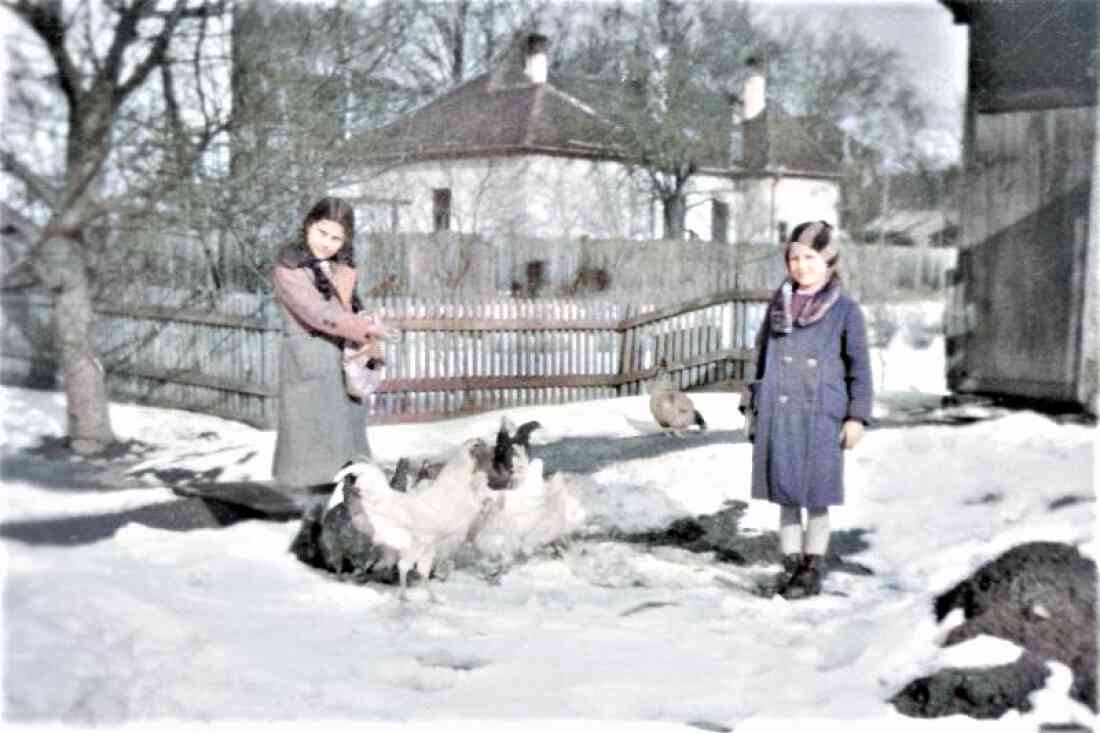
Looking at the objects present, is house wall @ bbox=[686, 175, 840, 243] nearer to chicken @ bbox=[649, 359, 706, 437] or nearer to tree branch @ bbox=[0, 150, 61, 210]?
chicken @ bbox=[649, 359, 706, 437]

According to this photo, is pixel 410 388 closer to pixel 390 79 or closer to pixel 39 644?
pixel 390 79

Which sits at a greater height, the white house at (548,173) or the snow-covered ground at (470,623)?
the white house at (548,173)

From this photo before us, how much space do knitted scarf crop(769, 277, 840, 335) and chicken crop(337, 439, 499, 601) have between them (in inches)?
42.7

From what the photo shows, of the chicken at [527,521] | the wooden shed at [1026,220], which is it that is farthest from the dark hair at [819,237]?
the wooden shed at [1026,220]

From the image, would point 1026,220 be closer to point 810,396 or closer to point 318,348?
point 810,396

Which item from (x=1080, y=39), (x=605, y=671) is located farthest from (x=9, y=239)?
(x=1080, y=39)

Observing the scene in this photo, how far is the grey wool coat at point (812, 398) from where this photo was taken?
364 cm

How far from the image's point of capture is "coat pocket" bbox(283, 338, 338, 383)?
3.63 metres

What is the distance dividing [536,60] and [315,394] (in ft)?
4.87

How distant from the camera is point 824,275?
353cm

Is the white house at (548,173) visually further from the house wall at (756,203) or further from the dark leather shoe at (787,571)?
the dark leather shoe at (787,571)

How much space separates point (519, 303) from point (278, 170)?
62.0 inches

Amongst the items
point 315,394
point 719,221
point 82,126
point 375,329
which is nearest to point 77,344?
point 82,126

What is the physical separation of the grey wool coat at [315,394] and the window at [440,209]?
0.76 m
